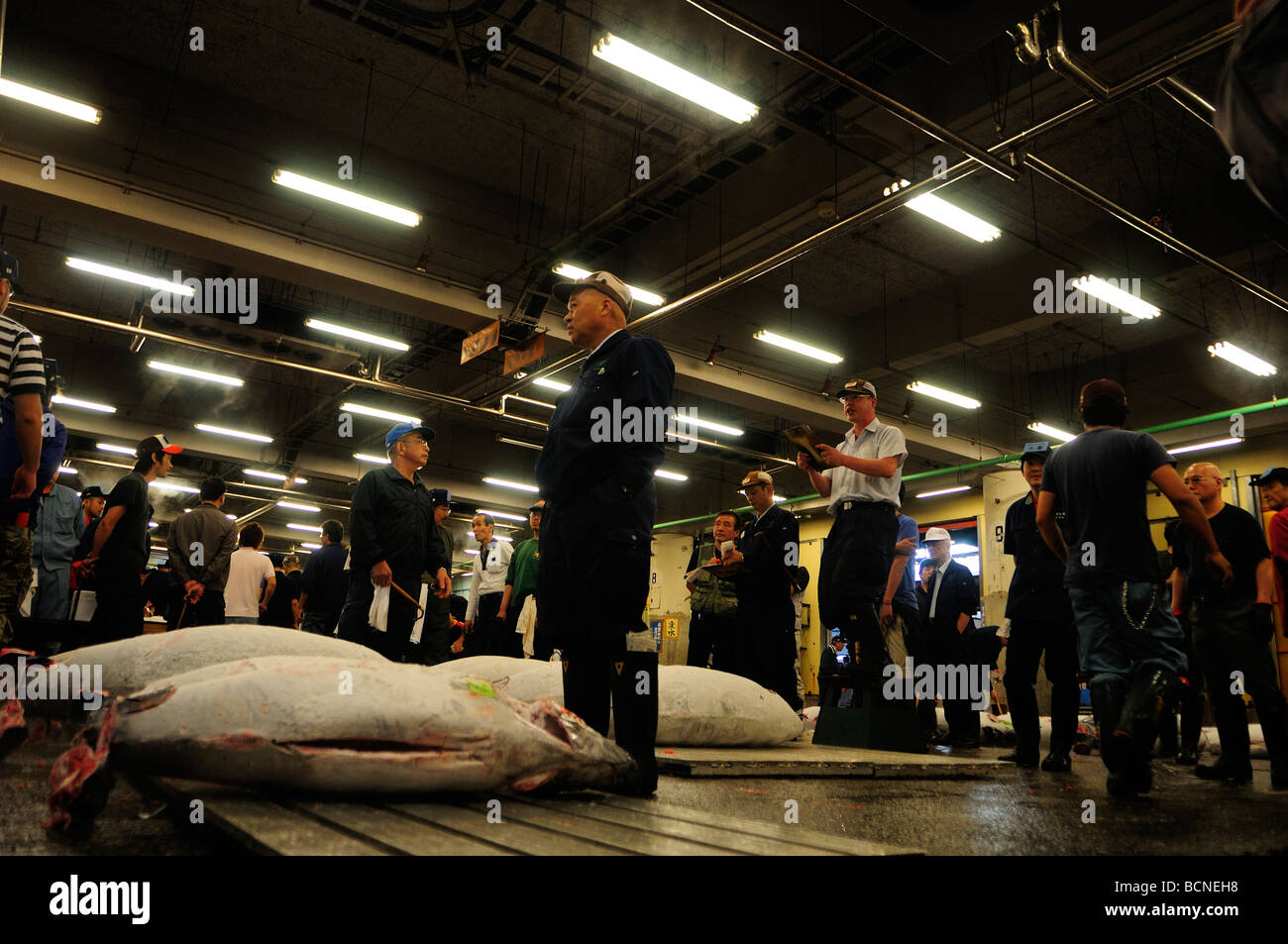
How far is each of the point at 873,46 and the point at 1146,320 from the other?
25.4 feet

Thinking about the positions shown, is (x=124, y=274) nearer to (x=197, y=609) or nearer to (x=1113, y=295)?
(x=197, y=609)

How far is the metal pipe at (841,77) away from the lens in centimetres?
634

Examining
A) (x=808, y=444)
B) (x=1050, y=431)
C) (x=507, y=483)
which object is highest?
(x=1050, y=431)

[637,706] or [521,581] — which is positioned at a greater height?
[521,581]

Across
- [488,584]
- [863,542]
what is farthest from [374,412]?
[863,542]

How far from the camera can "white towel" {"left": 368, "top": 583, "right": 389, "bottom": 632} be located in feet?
15.3

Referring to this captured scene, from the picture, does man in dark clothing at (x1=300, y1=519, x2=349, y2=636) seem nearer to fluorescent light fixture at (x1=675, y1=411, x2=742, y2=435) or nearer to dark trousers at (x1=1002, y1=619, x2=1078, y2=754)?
dark trousers at (x1=1002, y1=619, x2=1078, y2=754)

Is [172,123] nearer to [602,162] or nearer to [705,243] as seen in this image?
[602,162]

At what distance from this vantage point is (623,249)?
39.9 ft

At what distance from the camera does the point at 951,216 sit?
27.9 feet

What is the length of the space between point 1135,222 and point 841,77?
4.16m

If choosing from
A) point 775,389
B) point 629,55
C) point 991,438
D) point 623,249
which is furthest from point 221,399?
point 991,438

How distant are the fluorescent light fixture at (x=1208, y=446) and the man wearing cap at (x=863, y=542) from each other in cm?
1121

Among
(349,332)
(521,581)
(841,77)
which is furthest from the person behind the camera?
(349,332)
